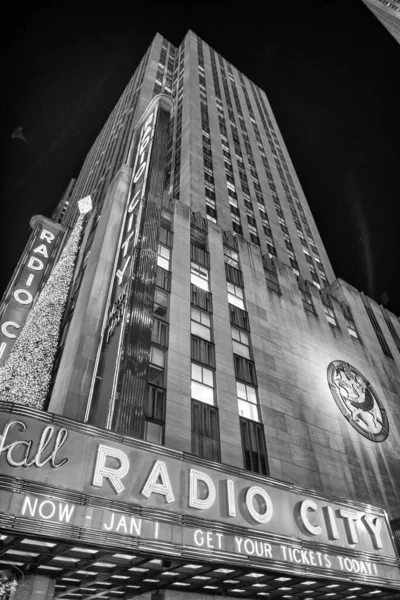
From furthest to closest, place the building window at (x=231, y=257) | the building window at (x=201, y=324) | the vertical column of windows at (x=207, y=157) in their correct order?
the vertical column of windows at (x=207, y=157) → the building window at (x=231, y=257) → the building window at (x=201, y=324)

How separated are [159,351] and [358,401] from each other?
66.5 feet

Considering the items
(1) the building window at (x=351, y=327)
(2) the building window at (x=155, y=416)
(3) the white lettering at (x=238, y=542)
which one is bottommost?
(3) the white lettering at (x=238, y=542)

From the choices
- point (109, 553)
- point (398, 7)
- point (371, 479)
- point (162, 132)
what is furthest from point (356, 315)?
point (398, 7)

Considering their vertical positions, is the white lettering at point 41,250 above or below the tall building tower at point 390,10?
below

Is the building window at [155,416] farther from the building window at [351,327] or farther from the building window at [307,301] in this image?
the building window at [351,327]

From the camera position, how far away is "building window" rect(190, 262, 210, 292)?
106 feet

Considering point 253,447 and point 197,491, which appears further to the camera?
point 253,447

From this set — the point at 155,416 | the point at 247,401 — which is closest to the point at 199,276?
the point at 247,401

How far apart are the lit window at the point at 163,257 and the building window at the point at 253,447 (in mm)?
13123

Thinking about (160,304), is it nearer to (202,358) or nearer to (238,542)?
(202,358)

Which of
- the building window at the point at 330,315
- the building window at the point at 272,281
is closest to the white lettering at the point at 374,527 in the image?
the building window at the point at 272,281

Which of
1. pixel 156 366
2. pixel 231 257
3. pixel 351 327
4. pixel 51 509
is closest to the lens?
pixel 51 509

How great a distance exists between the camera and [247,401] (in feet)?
90.2

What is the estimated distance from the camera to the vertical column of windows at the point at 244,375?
24844mm
